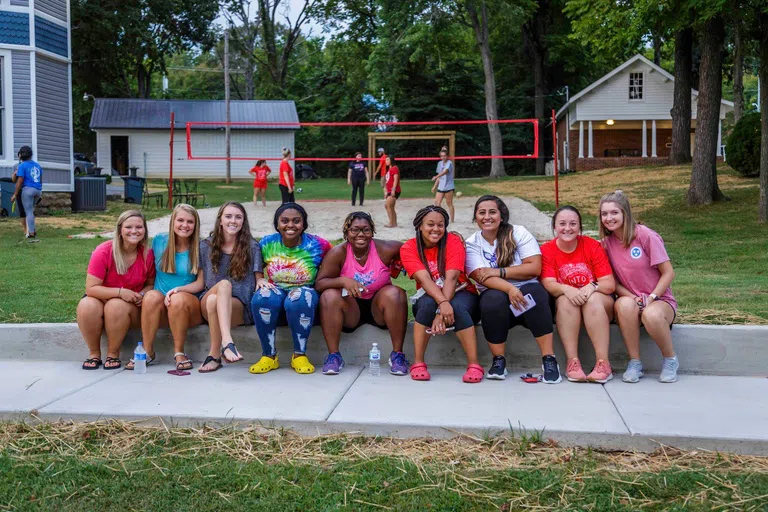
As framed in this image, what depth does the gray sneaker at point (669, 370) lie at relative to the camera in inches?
202

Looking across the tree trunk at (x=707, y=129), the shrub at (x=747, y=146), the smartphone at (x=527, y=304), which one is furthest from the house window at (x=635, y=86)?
the smartphone at (x=527, y=304)

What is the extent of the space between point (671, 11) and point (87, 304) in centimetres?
1313

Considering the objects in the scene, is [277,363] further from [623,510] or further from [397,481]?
[623,510]

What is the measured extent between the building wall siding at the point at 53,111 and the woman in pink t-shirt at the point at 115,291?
41.9ft

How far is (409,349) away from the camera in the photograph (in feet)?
18.7

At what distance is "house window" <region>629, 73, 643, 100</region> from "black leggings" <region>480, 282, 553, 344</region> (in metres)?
35.5

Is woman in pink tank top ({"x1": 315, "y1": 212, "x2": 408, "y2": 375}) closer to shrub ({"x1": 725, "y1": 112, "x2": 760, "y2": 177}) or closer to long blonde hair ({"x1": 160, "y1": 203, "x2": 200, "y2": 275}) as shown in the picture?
long blonde hair ({"x1": 160, "y1": 203, "x2": 200, "y2": 275})

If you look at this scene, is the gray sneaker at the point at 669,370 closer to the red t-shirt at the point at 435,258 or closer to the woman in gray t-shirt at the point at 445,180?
the red t-shirt at the point at 435,258

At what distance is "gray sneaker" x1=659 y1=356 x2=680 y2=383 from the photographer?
16.8 feet

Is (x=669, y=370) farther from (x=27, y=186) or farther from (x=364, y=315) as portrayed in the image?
(x=27, y=186)

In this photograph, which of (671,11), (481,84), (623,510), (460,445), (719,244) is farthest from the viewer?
(481,84)

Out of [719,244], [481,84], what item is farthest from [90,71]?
[719,244]

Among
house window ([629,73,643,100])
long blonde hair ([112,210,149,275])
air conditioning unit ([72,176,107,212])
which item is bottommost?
long blonde hair ([112,210,149,275])

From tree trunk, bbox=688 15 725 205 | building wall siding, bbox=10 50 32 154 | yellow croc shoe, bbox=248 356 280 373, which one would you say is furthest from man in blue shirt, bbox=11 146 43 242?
tree trunk, bbox=688 15 725 205
